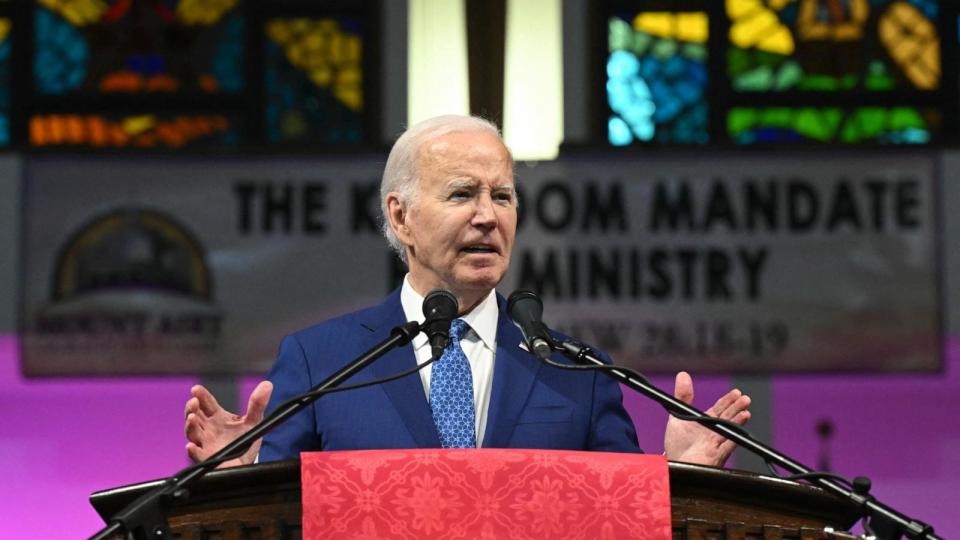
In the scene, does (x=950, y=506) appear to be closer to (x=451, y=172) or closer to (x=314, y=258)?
(x=314, y=258)

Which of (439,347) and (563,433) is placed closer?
(439,347)

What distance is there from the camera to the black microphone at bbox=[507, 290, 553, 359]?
167cm

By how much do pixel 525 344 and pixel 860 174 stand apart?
360 centimetres

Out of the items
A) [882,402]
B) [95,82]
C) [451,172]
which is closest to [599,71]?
[882,402]

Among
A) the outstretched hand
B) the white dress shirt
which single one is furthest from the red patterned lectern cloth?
the white dress shirt

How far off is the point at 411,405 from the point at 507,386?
0.15 metres

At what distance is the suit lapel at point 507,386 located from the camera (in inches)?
76.7

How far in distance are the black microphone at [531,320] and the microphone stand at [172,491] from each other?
0.23 meters

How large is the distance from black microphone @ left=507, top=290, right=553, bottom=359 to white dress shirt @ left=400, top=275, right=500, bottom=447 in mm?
290

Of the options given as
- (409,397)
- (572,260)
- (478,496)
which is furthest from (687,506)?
(572,260)

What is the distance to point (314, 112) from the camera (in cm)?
523

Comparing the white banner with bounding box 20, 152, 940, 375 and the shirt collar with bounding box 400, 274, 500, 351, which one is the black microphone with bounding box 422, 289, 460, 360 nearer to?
the shirt collar with bounding box 400, 274, 500, 351

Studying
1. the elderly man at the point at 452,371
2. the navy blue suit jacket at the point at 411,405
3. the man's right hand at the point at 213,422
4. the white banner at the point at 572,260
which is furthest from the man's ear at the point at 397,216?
the white banner at the point at 572,260

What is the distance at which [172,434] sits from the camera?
5008mm
